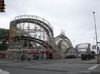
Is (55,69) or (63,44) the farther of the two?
(63,44)

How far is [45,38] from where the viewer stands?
87.6 meters

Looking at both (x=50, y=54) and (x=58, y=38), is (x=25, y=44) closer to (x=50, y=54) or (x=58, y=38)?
(x=50, y=54)

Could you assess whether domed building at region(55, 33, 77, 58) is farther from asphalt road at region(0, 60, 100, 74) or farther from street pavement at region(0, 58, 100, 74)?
asphalt road at region(0, 60, 100, 74)

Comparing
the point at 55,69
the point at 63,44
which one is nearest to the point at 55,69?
the point at 55,69

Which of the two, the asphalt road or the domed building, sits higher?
the domed building

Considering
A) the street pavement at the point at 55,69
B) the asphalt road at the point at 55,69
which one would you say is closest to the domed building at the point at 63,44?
the street pavement at the point at 55,69

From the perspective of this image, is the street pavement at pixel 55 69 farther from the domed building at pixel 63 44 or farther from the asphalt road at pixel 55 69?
the domed building at pixel 63 44

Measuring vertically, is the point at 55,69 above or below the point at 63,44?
below

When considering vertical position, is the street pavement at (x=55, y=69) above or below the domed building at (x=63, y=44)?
below

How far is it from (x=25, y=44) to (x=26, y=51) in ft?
18.8

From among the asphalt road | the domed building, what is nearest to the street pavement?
the asphalt road

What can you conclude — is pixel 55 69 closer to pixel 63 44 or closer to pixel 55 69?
pixel 55 69

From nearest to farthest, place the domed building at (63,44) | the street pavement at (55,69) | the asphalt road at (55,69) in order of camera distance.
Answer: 1. the asphalt road at (55,69)
2. the street pavement at (55,69)
3. the domed building at (63,44)

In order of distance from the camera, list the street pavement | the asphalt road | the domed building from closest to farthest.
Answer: the asphalt road < the street pavement < the domed building
